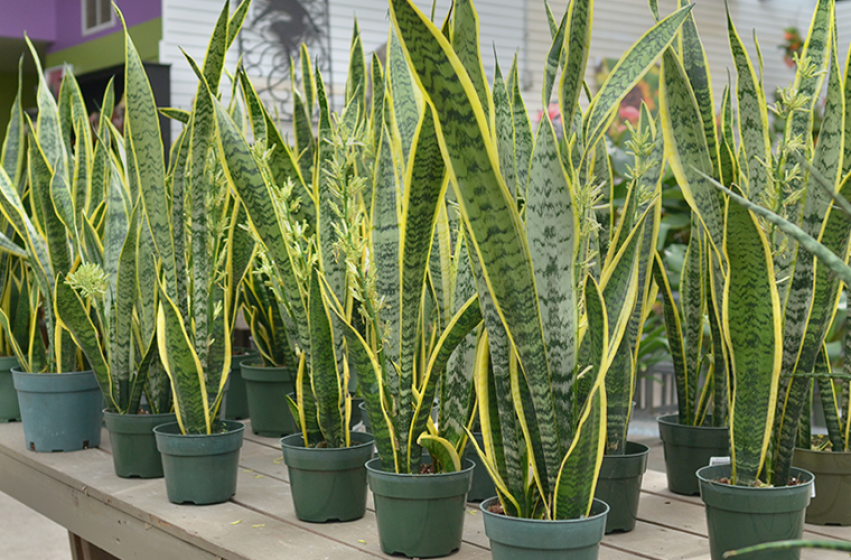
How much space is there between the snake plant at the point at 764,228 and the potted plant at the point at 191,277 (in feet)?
2.08

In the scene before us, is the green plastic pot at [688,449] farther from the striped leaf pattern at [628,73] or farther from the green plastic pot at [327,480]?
the striped leaf pattern at [628,73]

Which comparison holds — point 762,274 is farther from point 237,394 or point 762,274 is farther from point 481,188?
point 237,394

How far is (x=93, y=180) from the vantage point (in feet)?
5.51

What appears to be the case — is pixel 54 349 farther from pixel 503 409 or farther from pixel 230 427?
pixel 503 409

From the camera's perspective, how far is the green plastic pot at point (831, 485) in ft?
3.63

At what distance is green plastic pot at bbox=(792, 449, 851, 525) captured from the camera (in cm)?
111

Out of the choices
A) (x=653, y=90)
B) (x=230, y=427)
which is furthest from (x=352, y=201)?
(x=653, y=90)

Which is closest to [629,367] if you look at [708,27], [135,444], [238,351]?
[135,444]

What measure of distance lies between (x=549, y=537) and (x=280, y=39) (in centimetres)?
504

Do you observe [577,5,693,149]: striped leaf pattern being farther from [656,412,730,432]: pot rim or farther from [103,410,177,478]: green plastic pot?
[103,410,177,478]: green plastic pot

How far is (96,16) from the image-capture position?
545 centimetres

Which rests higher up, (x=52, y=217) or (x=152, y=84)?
(x=152, y=84)

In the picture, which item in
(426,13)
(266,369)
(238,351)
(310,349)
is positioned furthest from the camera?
(426,13)

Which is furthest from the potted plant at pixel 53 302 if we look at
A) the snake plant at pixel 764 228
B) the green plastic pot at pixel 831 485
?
the green plastic pot at pixel 831 485
